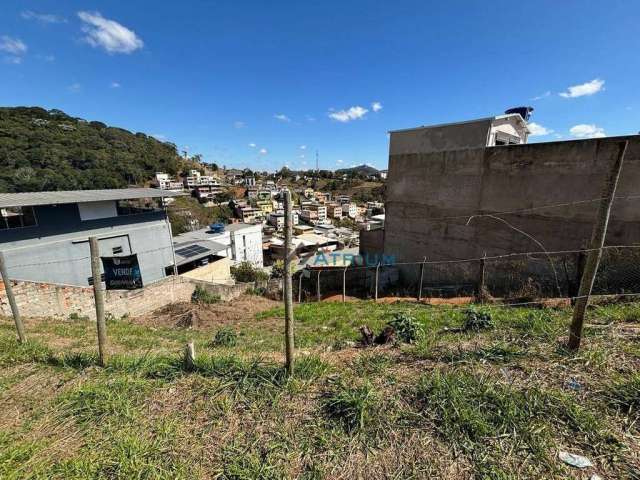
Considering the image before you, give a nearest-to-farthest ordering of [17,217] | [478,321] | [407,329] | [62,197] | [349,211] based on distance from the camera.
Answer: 1. [407,329]
2. [478,321]
3. [17,217]
4. [62,197]
5. [349,211]

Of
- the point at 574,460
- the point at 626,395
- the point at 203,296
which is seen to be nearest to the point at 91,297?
the point at 203,296

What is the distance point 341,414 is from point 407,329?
2149mm

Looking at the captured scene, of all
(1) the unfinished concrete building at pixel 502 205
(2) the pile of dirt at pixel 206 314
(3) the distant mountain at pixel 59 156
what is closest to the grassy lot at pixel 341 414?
(1) the unfinished concrete building at pixel 502 205

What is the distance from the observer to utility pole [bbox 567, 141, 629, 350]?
2621 millimetres

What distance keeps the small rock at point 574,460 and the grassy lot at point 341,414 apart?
3cm

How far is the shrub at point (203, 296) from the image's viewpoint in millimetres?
14430

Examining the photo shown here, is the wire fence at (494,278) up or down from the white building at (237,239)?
up

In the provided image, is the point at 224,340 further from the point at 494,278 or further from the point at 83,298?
the point at 494,278

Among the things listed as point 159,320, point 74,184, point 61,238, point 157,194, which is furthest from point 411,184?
point 74,184

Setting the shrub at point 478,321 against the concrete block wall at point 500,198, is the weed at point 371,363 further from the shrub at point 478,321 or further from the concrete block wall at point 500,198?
the concrete block wall at point 500,198

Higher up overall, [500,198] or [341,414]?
[500,198]

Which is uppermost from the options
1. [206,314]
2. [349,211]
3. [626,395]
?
[626,395]

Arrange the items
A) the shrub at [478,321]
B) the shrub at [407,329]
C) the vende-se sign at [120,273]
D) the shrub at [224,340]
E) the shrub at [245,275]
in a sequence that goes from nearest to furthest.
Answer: the shrub at [407,329] < the shrub at [478,321] < the shrub at [224,340] < the vende-se sign at [120,273] < the shrub at [245,275]

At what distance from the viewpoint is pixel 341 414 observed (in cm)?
245
